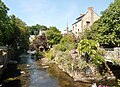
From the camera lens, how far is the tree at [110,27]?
33156 mm

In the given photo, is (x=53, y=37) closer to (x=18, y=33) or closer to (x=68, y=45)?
(x=18, y=33)

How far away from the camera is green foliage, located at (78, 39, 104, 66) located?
27672 mm

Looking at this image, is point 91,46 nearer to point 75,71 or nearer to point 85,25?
point 75,71

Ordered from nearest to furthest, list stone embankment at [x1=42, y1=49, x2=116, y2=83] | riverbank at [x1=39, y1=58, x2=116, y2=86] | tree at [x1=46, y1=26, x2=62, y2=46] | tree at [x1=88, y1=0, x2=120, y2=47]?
riverbank at [x1=39, y1=58, x2=116, y2=86] < stone embankment at [x1=42, y1=49, x2=116, y2=83] < tree at [x1=88, y1=0, x2=120, y2=47] < tree at [x1=46, y1=26, x2=62, y2=46]

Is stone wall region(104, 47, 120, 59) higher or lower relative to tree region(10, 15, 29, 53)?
lower

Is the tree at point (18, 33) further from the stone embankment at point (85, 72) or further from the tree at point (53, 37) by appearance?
the stone embankment at point (85, 72)

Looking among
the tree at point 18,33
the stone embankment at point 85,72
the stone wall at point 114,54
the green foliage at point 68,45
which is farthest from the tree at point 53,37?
the stone wall at point 114,54

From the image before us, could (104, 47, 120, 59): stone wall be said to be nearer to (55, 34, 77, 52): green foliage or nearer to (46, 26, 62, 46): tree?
(55, 34, 77, 52): green foliage

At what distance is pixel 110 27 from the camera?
112ft

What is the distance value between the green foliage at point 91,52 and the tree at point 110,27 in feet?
19.9

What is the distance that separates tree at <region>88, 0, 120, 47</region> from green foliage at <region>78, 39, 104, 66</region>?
19.9ft

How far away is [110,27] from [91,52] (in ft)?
27.1

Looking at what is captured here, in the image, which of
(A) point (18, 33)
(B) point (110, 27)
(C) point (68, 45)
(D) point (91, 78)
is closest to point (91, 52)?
(D) point (91, 78)

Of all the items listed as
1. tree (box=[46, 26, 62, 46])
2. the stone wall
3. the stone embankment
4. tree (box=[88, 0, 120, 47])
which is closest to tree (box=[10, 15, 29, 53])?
tree (box=[46, 26, 62, 46])
